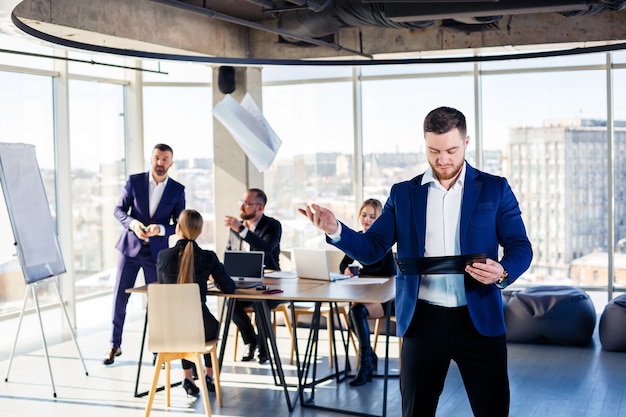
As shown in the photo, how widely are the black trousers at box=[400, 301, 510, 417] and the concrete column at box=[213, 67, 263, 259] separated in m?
6.93

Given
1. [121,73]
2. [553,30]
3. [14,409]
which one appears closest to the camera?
[14,409]

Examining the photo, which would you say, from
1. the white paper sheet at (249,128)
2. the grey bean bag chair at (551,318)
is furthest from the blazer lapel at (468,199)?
the white paper sheet at (249,128)

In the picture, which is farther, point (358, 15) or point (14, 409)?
point (358, 15)

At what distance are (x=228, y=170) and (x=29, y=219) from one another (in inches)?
141

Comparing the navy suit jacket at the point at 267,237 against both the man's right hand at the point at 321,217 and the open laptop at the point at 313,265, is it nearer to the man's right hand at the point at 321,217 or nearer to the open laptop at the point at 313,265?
the open laptop at the point at 313,265

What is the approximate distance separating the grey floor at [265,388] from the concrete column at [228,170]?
6.57 feet

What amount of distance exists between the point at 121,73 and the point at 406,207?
8226 mm

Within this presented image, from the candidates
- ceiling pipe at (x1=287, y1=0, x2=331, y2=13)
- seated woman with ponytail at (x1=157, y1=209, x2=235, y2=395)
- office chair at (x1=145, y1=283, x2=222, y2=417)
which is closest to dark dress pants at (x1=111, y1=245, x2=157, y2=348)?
seated woman with ponytail at (x1=157, y1=209, x2=235, y2=395)

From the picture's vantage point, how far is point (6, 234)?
26.1ft

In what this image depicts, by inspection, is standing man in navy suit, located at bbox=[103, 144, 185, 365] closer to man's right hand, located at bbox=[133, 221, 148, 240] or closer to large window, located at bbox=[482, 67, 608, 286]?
man's right hand, located at bbox=[133, 221, 148, 240]

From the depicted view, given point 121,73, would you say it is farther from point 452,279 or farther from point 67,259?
point 452,279

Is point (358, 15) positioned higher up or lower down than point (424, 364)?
higher up

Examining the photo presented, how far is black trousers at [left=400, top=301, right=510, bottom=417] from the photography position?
3.46 meters

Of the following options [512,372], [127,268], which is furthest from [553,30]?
[127,268]
